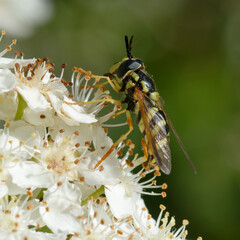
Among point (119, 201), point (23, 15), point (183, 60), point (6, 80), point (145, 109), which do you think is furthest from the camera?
point (23, 15)

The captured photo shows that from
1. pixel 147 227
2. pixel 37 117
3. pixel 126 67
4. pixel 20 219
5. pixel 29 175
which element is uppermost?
pixel 126 67

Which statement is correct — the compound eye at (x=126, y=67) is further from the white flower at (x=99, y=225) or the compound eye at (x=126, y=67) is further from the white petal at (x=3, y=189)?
the white petal at (x=3, y=189)

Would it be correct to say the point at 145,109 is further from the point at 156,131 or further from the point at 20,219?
the point at 20,219

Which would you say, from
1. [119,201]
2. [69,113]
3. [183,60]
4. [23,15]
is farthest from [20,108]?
[23,15]

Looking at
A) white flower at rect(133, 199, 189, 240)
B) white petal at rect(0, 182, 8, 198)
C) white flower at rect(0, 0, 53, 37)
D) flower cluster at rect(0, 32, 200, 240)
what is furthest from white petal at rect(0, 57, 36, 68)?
white flower at rect(0, 0, 53, 37)

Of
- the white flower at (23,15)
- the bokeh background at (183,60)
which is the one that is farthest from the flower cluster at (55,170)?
the white flower at (23,15)
